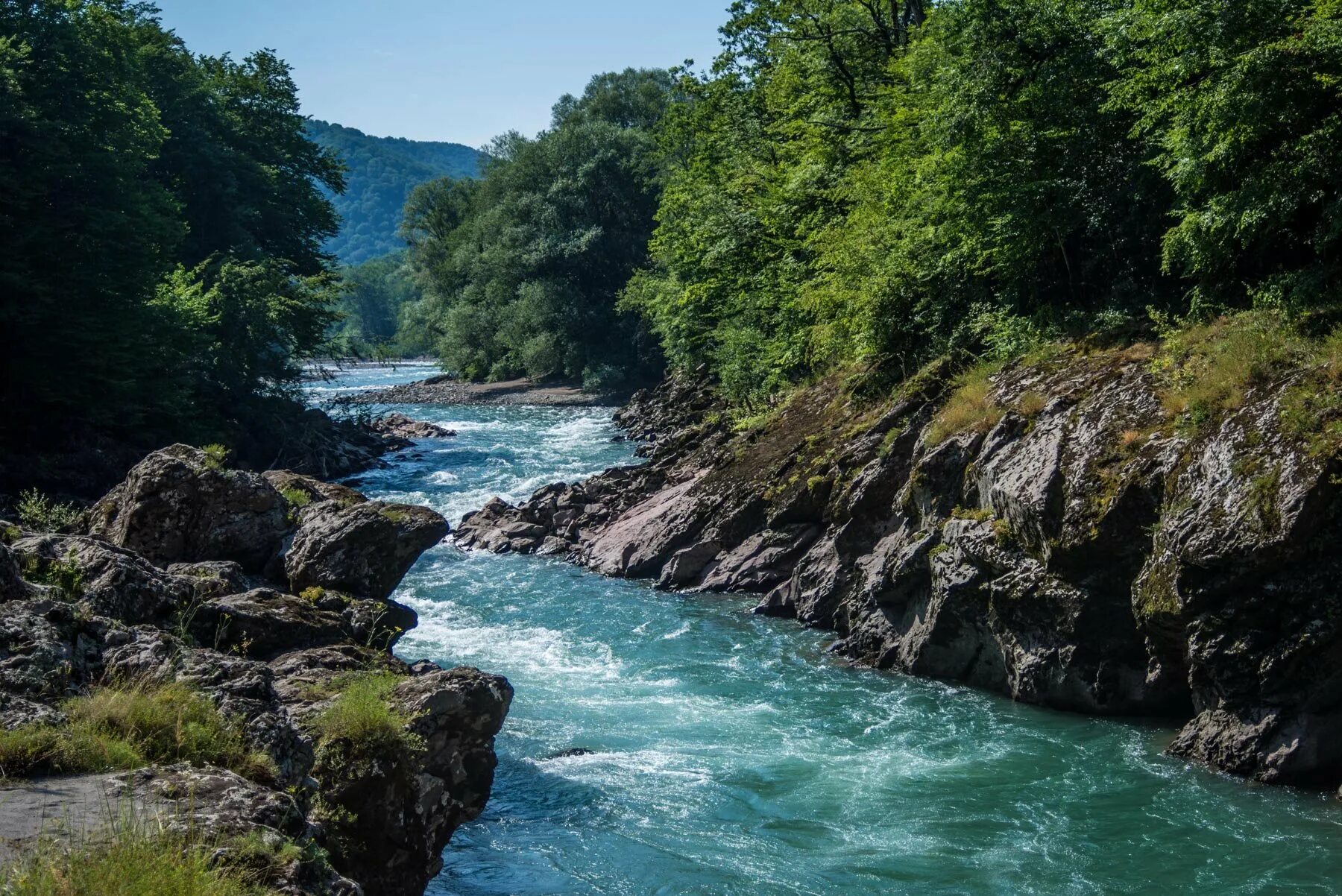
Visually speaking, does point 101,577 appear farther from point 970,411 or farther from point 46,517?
point 970,411

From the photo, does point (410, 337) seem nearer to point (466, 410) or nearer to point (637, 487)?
point (466, 410)

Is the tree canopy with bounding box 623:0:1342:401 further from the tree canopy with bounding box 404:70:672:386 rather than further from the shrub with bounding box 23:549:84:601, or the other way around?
the tree canopy with bounding box 404:70:672:386

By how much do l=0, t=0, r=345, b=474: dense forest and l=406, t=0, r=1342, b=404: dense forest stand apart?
1464 cm

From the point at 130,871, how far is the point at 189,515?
8.77 meters

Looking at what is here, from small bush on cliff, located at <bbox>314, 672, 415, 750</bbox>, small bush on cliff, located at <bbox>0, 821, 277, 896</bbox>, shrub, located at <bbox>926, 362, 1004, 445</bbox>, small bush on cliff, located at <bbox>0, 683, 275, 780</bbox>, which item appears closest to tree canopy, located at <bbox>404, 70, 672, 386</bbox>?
shrub, located at <bbox>926, 362, 1004, 445</bbox>

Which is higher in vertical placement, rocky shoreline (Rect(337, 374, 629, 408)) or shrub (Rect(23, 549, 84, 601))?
rocky shoreline (Rect(337, 374, 629, 408))

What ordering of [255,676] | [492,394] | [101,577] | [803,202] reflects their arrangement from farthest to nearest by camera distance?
[492,394] < [803,202] < [101,577] < [255,676]

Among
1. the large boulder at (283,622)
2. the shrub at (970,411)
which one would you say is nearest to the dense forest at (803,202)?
the shrub at (970,411)

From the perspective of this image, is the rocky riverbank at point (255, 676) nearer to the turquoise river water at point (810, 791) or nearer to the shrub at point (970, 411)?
the turquoise river water at point (810, 791)

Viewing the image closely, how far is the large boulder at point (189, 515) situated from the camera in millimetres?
12398

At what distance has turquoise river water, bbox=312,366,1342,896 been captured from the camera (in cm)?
911

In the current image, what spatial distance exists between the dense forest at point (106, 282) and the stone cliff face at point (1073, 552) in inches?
618

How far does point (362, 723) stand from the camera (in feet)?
26.0

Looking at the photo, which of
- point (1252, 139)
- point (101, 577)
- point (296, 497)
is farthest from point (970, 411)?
point (101, 577)
